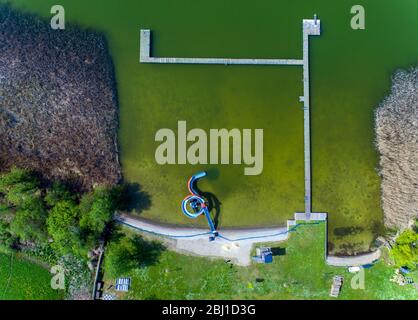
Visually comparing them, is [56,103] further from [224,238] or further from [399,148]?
→ [399,148]

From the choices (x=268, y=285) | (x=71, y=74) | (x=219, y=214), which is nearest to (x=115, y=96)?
(x=71, y=74)

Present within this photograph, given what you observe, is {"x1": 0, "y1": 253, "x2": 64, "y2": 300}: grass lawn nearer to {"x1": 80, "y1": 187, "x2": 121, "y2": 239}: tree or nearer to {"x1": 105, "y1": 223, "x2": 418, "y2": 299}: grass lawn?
{"x1": 105, "y1": 223, "x2": 418, "y2": 299}: grass lawn

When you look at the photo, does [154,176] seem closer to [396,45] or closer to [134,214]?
[134,214]

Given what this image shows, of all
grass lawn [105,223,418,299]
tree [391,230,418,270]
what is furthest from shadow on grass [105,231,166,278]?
tree [391,230,418,270]

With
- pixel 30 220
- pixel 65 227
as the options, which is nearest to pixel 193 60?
pixel 65 227

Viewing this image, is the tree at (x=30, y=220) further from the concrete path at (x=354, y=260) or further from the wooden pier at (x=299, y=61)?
the concrete path at (x=354, y=260)

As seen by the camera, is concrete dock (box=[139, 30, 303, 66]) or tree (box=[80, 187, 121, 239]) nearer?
tree (box=[80, 187, 121, 239])
